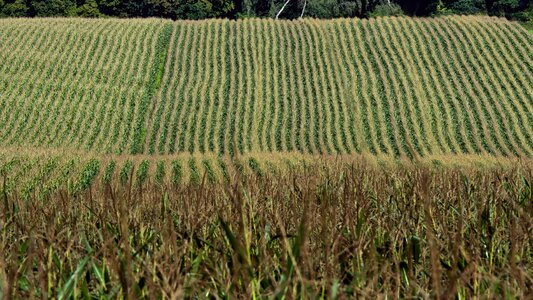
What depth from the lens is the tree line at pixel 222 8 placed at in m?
72.5

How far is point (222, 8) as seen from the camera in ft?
249

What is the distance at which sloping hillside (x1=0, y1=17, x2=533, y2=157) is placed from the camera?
3169 cm

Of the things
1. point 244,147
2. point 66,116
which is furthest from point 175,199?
point 66,116

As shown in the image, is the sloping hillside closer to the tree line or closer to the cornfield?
the cornfield

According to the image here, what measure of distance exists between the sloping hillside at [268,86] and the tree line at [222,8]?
2376 cm

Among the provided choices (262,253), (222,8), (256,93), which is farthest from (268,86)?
(222,8)

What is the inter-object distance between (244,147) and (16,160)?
10.4 m

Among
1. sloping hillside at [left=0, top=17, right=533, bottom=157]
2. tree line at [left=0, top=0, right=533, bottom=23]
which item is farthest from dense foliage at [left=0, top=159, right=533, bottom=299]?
tree line at [left=0, top=0, right=533, bottom=23]

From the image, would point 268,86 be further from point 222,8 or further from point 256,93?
point 222,8

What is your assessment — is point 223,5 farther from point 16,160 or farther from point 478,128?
point 16,160

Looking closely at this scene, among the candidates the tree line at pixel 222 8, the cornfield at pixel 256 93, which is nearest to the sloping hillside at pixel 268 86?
the cornfield at pixel 256 93

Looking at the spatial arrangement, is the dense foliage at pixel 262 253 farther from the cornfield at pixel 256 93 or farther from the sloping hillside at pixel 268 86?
the sloping hillside at pixel 268 86

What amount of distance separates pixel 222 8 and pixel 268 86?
39.9 meters

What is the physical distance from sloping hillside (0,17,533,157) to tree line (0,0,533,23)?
23758mm
